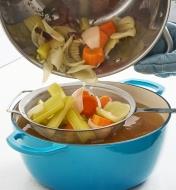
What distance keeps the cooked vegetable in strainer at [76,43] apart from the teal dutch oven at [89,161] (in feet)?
0.41

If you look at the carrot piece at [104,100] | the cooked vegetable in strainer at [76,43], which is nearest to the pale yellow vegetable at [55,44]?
the cooked vegetable in strainer at [76,43]

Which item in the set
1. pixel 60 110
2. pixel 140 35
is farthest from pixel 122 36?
pixel 60 110

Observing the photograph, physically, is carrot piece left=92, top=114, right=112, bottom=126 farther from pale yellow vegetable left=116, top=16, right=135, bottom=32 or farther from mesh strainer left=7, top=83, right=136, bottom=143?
pale yellow vegetable left=116, top=16, right=135, bottom=32

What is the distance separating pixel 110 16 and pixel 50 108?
0.19m

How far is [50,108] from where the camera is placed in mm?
596

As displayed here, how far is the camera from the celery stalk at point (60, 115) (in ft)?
1.93

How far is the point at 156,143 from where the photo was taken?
543 mm

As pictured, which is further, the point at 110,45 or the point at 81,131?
the point at 110,45

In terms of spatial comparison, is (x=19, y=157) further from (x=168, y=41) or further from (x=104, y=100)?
(x=168, y=41)

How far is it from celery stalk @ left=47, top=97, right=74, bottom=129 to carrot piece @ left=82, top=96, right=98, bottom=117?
2cm

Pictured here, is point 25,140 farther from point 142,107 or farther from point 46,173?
point 142,107

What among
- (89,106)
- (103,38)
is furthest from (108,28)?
(89,106)

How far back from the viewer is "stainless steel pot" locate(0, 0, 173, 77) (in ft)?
2.00

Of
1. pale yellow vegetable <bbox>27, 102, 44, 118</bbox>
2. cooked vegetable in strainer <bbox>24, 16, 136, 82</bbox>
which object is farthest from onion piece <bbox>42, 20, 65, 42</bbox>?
pale yellow vegetable <bbox>27, 102, 44, 118</bbox>
